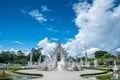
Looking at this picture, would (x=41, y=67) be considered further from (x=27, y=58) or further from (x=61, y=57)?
(x=27, y=58)

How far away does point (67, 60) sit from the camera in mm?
48125

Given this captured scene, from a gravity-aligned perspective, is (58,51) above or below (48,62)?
above

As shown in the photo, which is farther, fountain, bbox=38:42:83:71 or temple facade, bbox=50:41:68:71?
temple facade, bbox=50:41:68:71

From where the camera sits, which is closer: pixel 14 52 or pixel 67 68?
pixel 67 68

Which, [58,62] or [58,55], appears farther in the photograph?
[58,55]

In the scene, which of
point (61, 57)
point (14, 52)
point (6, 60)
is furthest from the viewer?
point (14, 52)

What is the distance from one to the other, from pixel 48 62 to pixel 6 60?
50.8 m

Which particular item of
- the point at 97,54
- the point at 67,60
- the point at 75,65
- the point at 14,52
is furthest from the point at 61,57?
the point at 97,54

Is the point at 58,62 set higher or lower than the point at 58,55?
lower

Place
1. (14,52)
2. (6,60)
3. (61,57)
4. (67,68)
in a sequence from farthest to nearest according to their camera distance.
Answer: (14,52)
(6,60)
(61,57)
(67,68)

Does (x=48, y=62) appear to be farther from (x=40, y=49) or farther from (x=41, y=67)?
(x=40, y=49)

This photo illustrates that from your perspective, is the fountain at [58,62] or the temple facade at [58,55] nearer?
the fountain at [58,62]

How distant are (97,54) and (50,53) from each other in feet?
273

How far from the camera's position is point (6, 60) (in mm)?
90500
